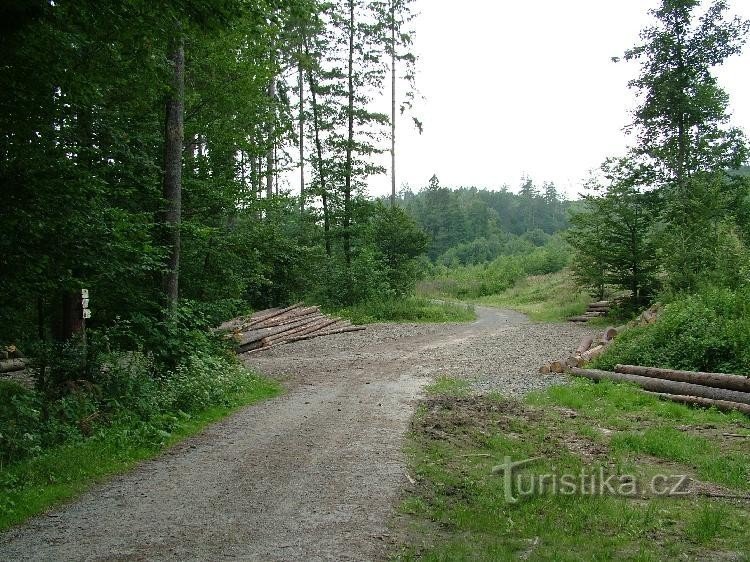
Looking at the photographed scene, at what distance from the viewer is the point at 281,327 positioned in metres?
20.1

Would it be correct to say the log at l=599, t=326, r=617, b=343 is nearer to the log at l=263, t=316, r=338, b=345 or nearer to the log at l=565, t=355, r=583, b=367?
the log at l=565, t=355, r=583, b=367

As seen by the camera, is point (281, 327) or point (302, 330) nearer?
point (281, 327)

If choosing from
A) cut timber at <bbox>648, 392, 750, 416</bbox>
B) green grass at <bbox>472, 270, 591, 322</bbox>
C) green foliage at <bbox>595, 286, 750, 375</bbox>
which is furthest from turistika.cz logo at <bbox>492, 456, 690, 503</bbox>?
green grass at <bbox>472, 270, 591, 322</bbox>

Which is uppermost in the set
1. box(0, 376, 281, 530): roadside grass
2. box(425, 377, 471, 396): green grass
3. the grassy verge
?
box(0, 376, 281, 530): roadside grass

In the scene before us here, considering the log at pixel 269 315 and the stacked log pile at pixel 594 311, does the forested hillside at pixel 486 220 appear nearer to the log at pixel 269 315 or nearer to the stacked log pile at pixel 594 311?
the stacked log pile at pixel 594 311

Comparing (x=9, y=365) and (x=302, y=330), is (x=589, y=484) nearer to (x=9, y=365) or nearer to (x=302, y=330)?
(x=302, y=330)

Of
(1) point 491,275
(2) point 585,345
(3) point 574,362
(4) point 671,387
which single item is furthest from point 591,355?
(1) point 491,275

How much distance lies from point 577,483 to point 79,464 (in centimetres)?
570

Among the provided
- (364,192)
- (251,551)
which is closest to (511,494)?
(251,551)

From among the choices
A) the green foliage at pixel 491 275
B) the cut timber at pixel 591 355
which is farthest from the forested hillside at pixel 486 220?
the cut timber at pixel 591 355

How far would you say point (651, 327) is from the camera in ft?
42.5

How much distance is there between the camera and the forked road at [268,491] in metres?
4.66

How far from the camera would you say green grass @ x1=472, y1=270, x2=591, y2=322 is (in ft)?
92.3

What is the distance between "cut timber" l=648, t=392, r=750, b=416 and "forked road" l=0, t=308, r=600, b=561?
257cm
